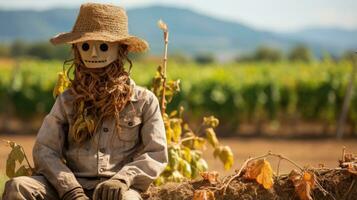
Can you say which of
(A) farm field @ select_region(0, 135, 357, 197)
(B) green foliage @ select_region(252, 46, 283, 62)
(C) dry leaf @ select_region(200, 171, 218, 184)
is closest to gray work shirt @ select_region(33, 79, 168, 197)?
(C) dry leaf @ select_region(200, 171, 218, 184)

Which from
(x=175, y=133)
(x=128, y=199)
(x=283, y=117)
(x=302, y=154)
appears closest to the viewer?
(x=128, y=199)

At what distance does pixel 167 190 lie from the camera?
186 inches

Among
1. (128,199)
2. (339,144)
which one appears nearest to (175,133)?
(128,199)

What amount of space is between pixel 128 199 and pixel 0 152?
12.2m

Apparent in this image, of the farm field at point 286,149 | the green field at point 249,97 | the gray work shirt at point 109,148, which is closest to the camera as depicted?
the gray work shirt at point 109,148

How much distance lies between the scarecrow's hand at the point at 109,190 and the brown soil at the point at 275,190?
394 mm

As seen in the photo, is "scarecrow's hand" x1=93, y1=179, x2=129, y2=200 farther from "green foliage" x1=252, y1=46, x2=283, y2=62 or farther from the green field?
"green foliage" x1=252, y1=46, x2=283, y2=62

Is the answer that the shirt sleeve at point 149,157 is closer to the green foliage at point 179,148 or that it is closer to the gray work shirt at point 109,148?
the gray work shirt at point 109,148

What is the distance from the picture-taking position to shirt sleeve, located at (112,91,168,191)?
4.53 meters

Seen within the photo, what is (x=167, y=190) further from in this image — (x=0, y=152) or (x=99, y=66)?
(x=0, y=152)

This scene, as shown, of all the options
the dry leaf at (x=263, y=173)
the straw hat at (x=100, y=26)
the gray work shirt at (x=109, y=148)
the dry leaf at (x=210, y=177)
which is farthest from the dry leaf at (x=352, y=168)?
the straw hat at (x=100, y=26)

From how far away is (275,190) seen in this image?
4.64m

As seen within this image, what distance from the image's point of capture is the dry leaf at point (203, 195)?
4.39 m

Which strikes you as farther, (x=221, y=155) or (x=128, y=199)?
(x=221, y=155)
